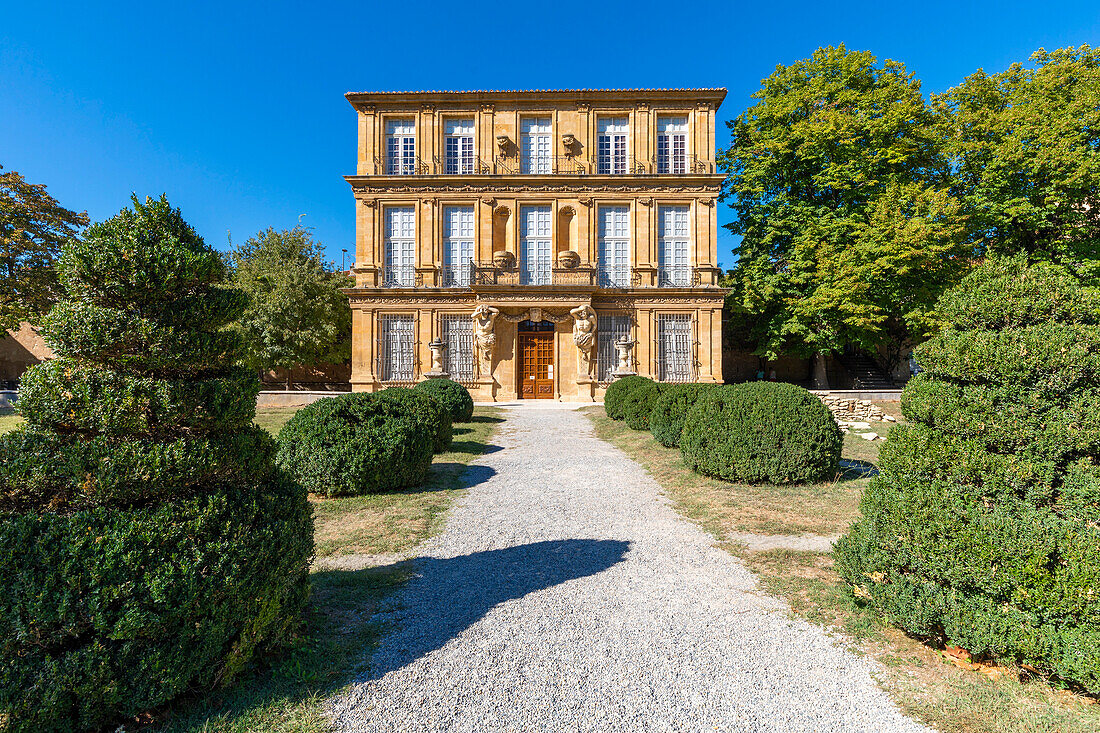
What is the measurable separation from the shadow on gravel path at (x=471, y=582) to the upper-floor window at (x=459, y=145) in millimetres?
23482

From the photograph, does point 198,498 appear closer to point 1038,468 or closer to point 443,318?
point 1038,468

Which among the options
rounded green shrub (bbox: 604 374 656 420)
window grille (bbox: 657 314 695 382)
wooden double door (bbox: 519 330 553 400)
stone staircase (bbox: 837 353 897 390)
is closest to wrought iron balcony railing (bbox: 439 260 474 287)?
wooden double door (bbox: 519 330 553 400)

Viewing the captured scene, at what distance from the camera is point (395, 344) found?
23828mm

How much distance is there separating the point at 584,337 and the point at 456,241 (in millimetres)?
8209

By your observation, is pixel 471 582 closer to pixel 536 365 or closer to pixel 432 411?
pixel 432 411

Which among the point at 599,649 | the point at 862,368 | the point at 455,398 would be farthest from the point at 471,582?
the point at 862,368

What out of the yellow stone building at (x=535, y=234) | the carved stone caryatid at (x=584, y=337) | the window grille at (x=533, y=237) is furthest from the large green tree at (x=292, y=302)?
the carved stone caryatid at (x=584, y=337)

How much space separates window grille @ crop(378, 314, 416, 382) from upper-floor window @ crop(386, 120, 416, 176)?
7.69 m

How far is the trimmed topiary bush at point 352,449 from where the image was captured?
6.70m

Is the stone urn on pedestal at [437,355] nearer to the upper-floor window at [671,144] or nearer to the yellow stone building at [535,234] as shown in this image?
the yellow stone building at [535,234]

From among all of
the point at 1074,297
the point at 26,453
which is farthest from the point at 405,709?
the point at 1074,297

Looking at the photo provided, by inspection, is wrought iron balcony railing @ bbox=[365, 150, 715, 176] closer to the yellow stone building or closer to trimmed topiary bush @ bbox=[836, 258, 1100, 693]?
the yellow stone building

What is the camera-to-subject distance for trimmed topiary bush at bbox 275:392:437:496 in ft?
22.0

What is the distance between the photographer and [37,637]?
2127 mm
